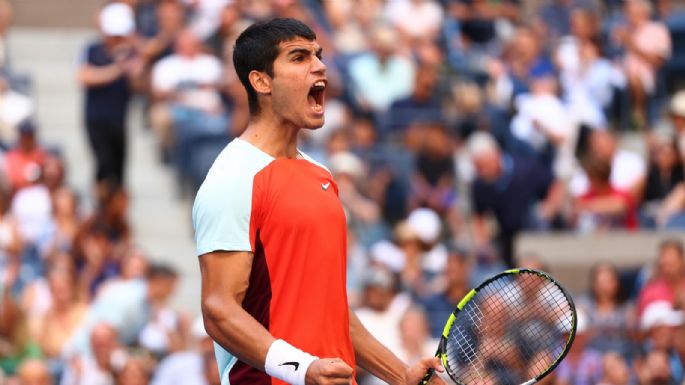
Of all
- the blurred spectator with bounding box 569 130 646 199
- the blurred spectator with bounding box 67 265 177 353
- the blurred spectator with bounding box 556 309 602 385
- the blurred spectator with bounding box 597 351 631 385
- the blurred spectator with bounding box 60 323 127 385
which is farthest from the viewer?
the blurred spectator with bounding box 569 130 646 199

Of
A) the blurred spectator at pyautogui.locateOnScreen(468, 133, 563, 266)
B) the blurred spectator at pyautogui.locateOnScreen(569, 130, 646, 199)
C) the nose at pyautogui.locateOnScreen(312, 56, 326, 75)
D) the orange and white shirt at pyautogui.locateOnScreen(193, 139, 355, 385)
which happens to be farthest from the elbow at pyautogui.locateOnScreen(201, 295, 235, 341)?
the blurred spectator at pyautogui.locateOnScreen(569, 130, 646, 199)

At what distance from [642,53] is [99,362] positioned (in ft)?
23.4

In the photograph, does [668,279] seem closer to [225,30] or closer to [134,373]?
[134,373]

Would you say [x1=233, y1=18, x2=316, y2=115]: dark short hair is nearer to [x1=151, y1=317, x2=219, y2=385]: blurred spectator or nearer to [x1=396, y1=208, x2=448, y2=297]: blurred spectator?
[x1=151, y1=317, x2=219, y2=385]: blurred spectator

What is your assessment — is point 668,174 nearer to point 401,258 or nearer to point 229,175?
point 401,258

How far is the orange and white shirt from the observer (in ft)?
17.3

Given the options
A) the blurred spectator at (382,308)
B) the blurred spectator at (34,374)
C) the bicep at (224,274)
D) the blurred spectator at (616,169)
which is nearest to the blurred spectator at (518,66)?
the blurred spectator at (616,169)

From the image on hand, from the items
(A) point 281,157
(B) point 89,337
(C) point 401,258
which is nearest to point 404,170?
(C) point 401,258

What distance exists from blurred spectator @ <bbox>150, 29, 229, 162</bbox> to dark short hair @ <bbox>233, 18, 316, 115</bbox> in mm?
8851

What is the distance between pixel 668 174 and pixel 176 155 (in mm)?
4151

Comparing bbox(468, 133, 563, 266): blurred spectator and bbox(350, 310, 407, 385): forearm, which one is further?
→ bbox(468, 133, 563, 266): blurred spectator

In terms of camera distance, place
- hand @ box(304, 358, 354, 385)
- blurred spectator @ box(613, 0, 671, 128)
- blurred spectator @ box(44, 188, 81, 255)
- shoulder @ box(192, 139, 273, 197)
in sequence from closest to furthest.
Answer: hand @ box(304, 358, 354, 385), shoulder @ box(192, 139, 273, 197), blurred spectator @ box(44, 188, 81, 255), blurred spectator @ box(613, 0, 671, 128)

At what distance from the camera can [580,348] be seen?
36.9 ft

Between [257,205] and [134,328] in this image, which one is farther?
[134,328]
